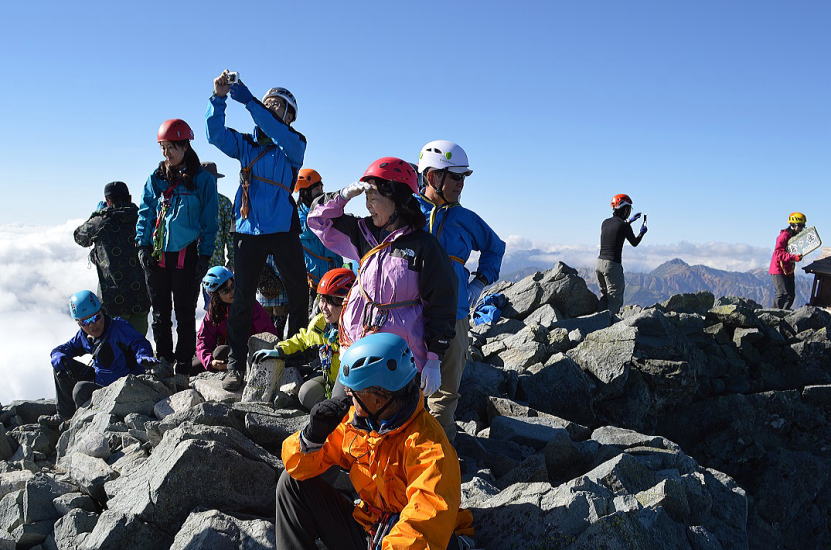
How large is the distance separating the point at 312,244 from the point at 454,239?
16.9 feet

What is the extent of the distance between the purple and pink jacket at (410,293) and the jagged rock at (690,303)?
59.0ft

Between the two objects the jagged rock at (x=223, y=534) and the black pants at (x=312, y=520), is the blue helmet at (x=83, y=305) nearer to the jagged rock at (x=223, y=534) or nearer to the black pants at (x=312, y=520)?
the jagged rock at (x=223, y=534)

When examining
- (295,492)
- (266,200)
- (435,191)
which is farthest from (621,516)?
(266,200)

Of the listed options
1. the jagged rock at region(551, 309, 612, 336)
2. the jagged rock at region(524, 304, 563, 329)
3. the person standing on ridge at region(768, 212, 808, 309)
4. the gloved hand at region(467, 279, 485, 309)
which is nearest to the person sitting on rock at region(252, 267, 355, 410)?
the gloved hand at region(467, 279, 485, 309)

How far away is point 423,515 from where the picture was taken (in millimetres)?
4195

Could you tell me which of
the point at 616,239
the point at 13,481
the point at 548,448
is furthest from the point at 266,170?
the point at 616,239

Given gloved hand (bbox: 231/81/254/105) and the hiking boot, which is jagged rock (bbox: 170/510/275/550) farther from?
gloved hand (bbox: 231/81/254/105)

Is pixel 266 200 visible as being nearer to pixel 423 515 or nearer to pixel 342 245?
pixel 342 245

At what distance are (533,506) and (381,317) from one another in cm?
204

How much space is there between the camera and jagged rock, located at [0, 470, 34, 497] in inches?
277

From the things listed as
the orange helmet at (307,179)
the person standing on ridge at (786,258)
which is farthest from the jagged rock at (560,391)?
the person standing on ridge at (786,258)

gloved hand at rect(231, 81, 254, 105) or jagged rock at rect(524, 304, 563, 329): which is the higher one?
gloved hand at rect(231, 81, 254, 105)

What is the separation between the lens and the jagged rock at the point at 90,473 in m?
6.73

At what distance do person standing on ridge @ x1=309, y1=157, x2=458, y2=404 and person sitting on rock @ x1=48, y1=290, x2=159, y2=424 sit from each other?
536cm
